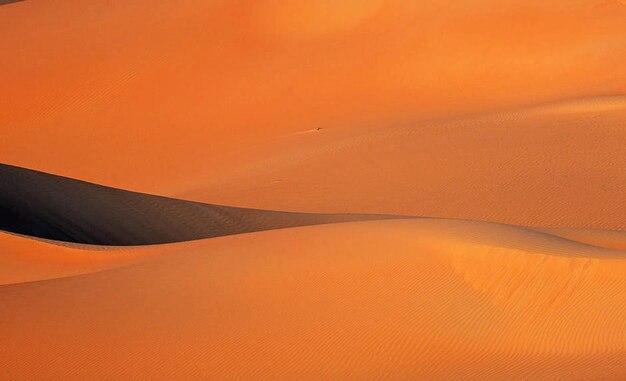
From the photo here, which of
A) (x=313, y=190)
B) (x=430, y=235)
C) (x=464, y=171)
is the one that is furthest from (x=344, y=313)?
(x=313, y=190)

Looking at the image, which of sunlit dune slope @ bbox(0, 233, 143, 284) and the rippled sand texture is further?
sunlit dune slope @ bbox(0, 233, 143, 284)

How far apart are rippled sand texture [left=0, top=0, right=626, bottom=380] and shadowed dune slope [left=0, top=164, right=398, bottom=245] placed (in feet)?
0.15

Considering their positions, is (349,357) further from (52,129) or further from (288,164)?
(52,129)

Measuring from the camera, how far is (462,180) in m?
14.5

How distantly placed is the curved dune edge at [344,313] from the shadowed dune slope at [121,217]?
4587 mm

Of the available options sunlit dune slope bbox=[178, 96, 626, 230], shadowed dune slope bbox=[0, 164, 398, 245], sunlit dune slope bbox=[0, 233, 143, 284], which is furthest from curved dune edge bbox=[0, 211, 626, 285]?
shadowed dune slope bbox=[0, 164, 398, 245]

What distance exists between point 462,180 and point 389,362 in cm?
790

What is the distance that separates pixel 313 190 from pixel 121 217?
127 inches

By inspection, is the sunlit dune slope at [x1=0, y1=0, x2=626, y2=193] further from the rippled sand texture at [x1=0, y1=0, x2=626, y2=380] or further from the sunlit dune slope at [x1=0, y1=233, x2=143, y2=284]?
the sunlit dune slope at [x1=0, y1=233, x2=143, y2=284]

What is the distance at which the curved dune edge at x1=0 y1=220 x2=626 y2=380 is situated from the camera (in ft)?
22.7

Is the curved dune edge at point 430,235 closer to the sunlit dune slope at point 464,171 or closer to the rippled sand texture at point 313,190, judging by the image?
the rippled sand texture at point 313,190

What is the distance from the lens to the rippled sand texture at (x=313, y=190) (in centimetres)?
736

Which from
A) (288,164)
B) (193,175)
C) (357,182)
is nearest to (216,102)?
(193,175)

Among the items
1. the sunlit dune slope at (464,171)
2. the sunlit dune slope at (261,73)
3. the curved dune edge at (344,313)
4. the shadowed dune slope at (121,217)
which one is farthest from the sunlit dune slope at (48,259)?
the sunlit dune slope at (261,73)
